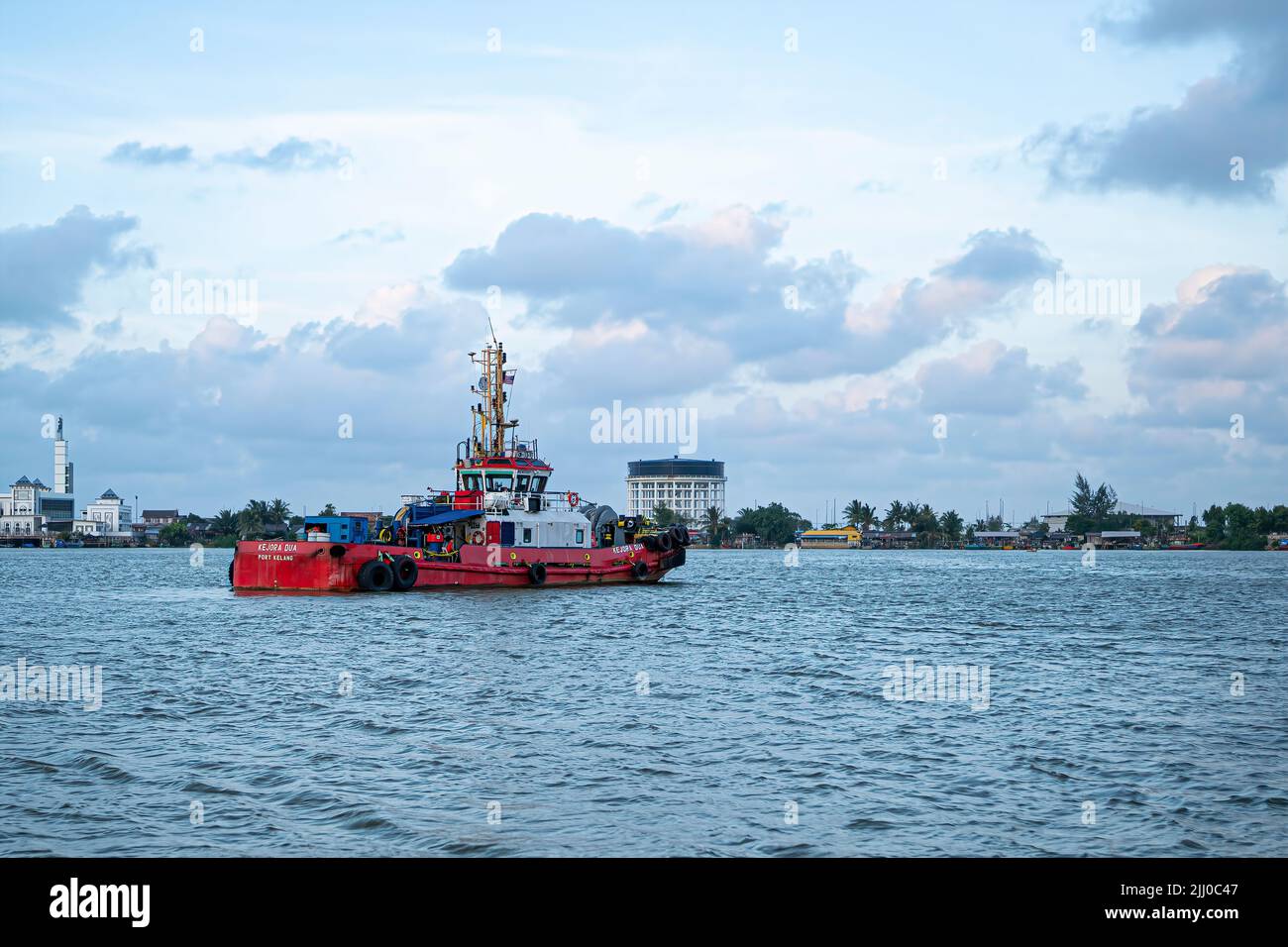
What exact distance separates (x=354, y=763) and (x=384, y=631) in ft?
71.1

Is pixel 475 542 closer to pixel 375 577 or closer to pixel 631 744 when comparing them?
pixel 375 577

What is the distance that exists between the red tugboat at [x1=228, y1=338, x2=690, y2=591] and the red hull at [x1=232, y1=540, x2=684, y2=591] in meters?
0.05

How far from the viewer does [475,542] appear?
182 feet

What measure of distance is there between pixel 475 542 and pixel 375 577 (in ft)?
18.0

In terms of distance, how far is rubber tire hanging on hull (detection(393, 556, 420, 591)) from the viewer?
52125mm

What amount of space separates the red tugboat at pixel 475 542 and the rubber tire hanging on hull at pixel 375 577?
46 millimetres

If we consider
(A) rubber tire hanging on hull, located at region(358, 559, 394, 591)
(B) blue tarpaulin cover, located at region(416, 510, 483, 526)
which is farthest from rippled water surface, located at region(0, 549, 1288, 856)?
(B) blue tarpaulin cover, located at region(416, 510, 483, 526)

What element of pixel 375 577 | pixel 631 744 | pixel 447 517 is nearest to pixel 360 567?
pixel 375 577

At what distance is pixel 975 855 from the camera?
1301cm

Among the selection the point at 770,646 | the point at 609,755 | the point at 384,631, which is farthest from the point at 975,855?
the point at 384,631

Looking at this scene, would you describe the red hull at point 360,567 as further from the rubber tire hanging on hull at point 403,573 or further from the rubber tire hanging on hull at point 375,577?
the rubber tire hanging on hull at point 403,573

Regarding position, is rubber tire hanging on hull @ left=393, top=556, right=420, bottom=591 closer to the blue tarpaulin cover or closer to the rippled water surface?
the blue tarpaulin cover
